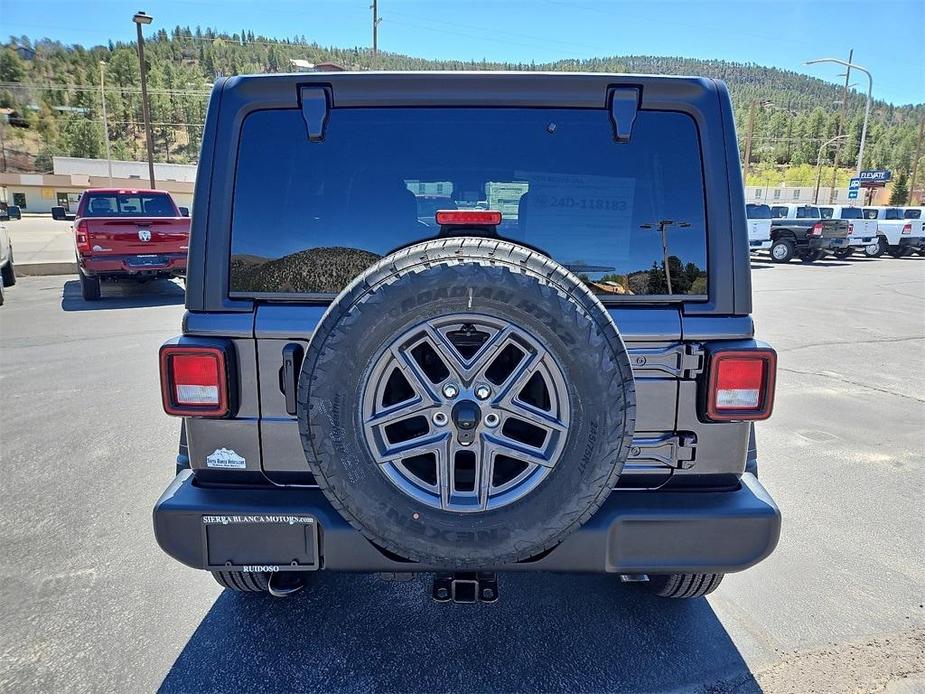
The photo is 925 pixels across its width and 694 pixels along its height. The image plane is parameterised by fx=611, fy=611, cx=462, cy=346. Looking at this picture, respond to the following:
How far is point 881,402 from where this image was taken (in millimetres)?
6117

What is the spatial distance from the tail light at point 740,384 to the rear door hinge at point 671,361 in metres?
0.05

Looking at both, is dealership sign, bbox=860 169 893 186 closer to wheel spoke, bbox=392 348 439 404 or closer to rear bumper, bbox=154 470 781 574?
rear bumper, bbox=154 470 781 574

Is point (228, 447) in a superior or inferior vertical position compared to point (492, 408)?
inferior

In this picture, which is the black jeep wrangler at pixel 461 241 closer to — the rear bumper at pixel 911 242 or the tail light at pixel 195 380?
the tail light at pixel 195 380

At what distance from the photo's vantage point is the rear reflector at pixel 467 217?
2.07 meters

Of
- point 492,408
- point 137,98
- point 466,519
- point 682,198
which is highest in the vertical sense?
point 137,98

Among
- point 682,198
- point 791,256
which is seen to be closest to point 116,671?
point 682,198

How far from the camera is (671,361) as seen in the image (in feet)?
6.81

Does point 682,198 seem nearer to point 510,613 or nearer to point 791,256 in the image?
point 510,613

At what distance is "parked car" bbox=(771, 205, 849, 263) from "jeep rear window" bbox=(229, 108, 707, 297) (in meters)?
22.9

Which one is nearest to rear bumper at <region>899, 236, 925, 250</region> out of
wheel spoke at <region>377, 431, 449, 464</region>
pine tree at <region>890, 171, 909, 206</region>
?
wheel spoke at <region>377, 431, 449, 464</region>

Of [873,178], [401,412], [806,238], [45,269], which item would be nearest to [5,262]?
[45,269]

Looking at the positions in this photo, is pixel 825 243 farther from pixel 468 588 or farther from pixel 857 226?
pixel 468 588

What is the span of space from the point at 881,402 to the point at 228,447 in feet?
21.0
